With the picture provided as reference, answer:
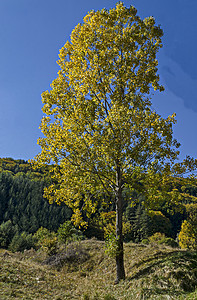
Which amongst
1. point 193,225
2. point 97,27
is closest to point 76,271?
point 97,27

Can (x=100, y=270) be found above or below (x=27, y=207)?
below

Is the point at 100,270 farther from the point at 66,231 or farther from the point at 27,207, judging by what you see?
the point at 27,207

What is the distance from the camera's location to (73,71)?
343 inches

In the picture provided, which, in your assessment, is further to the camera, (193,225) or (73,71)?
(193,225)

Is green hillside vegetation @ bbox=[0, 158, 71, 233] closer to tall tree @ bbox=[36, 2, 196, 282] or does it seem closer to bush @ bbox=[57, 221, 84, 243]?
bush @ bbox=[57, 221, 84, 243]

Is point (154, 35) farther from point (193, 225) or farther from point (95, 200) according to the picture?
point (193, 225)

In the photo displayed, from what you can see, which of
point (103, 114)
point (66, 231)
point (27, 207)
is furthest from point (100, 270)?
point (27, 207)

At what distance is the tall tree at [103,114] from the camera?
7.59 meters

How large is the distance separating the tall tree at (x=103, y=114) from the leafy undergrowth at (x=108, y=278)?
122cm

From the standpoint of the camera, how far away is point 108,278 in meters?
9.38

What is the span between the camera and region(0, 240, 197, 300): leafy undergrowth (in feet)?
19.6

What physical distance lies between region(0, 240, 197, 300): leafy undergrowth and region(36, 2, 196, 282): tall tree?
1223mm

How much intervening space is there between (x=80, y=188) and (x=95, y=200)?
1818mm

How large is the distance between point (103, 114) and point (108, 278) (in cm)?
744
